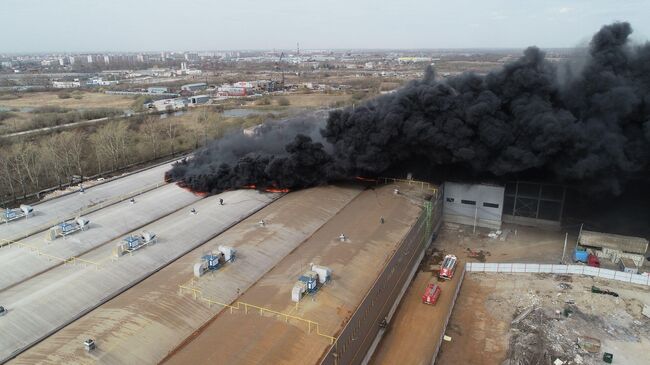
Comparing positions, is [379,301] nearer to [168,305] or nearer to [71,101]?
[168,305]

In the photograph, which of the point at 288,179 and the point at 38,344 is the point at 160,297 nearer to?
the point at 38,344

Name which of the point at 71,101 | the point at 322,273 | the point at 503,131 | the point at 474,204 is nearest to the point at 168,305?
the point at 322,273

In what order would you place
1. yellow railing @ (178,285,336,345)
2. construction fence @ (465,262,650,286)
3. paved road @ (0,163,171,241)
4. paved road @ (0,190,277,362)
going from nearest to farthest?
yellow railing @ (178,285,336,345) < paved road @ (0,190,277,362) < construction fence @ (465,262,650,286) < paved road @ (0,163,171,241)

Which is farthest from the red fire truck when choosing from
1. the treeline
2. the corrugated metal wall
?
the treeline

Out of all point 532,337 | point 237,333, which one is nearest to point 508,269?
point 532,337

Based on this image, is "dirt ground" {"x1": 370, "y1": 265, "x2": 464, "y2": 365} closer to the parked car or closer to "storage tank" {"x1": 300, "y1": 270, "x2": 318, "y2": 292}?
the parked car


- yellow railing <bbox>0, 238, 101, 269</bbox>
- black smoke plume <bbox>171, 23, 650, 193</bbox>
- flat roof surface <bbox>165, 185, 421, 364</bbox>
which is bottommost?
yellow railing <bbox>0, 238, 101, 269</bbox>

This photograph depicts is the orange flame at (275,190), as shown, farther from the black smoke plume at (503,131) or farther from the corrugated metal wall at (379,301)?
the corrugated metal wall at (379,301)
